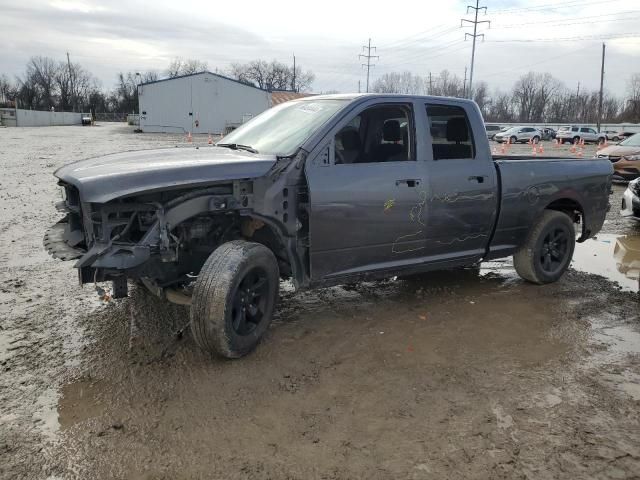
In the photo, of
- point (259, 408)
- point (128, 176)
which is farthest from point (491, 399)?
point (128, 176)

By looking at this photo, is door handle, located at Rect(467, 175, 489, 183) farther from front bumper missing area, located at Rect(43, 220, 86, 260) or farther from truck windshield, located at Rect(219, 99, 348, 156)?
front bumper missing area, located at Rect(43, 220, 86, 260)

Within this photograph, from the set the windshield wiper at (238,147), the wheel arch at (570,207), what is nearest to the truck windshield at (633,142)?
the wheel arch at (570,207)

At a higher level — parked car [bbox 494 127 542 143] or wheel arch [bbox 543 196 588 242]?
parked car [bbox 494 127 542 143]

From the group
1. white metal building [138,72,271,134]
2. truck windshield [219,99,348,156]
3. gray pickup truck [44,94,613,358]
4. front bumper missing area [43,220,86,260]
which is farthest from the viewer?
white metal building [138,72,271,134]

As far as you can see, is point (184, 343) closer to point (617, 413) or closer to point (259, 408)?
point (259, 408)

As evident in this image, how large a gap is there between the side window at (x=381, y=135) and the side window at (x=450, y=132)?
28 centimetres

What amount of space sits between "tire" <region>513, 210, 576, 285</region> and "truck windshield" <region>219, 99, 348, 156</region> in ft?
9.12

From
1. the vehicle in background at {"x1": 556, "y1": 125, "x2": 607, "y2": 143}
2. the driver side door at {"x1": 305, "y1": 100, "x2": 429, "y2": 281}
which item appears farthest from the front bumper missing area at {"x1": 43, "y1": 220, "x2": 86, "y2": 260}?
the vehicle in background at {"x1": 556, "y1": 125, "x2": 607, "y2": 143}

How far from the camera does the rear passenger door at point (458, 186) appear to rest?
496cm

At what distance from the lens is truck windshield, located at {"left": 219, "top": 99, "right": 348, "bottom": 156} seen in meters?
4.36

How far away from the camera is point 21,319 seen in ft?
15.1

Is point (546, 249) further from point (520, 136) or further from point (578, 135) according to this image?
point (578, 135)

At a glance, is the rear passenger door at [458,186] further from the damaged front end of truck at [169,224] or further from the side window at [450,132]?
the damaged front end of truck at [169,224]

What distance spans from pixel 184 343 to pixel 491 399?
235cm
